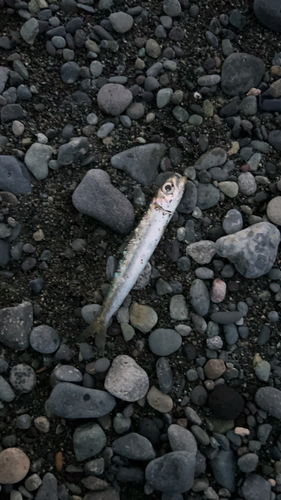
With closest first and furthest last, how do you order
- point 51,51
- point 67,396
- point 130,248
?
1. point 67,396
2. point 130,248
3. point 51,51

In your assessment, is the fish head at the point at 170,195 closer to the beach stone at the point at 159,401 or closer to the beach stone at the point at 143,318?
the beach stone at the point at 143,318

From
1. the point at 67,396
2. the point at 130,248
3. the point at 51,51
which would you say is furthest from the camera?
the point at 51,51

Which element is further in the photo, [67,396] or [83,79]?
[83,79]

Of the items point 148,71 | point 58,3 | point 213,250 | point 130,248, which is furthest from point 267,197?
point 58,3

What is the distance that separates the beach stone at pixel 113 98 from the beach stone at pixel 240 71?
782 millimetres

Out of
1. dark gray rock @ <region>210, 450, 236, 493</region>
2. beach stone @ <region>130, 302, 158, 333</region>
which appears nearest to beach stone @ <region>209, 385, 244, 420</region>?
dark gray rock @ <region>210, 450, 236, 493</region>

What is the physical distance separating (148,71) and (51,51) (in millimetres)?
739

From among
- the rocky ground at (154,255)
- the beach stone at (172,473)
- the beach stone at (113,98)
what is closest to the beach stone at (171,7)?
the rocky ground at (154,255)

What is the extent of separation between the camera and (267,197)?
8.50 feet

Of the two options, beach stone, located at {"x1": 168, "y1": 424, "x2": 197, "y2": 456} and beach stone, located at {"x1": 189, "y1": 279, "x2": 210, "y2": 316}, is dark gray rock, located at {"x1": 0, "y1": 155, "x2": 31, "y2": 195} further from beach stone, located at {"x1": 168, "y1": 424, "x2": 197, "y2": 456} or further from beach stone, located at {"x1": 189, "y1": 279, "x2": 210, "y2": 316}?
beach stone, located at {"x1": 168, "y1": 424, "x2": 197, "y2": 456}

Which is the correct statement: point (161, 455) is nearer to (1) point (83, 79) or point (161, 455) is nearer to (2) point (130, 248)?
(2) point (130, 248)

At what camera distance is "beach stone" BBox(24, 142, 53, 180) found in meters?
2.44

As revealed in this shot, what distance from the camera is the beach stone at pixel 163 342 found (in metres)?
2.31

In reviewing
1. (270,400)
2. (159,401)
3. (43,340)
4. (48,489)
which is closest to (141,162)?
(43,340)
